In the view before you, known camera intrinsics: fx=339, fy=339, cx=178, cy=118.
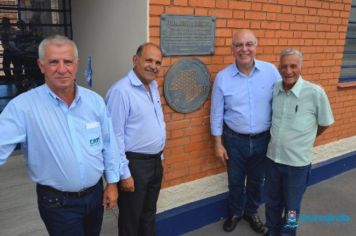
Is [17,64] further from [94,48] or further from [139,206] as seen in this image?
[139,206]

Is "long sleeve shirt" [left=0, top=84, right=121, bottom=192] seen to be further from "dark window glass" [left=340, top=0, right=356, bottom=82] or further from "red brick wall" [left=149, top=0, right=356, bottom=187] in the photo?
"dark window glass" [left=340, top=0, right=356, bottom=82]

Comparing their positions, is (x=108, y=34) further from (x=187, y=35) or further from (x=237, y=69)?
(x=237, y=69)

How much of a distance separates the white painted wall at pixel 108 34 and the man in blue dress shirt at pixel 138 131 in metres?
0.37

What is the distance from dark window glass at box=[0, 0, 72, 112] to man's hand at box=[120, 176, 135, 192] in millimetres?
1961

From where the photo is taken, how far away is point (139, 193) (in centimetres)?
244

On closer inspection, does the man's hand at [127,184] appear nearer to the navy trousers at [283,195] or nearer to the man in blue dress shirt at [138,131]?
the man in blue dress shirt at [138,131]

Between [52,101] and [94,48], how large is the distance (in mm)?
1504

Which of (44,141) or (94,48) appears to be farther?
(94,48)

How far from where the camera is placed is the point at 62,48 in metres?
1.74

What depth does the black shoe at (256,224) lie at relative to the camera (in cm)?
330

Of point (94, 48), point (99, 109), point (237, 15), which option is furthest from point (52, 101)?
point (237, 15)

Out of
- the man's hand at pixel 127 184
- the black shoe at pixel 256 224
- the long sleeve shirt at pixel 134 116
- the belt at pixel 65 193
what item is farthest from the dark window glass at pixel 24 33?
the black shoe at pixel 256 224

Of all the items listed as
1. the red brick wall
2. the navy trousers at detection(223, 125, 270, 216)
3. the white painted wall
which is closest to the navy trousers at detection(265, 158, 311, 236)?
the navy trousers at detection(223, 125, 270, 216)
